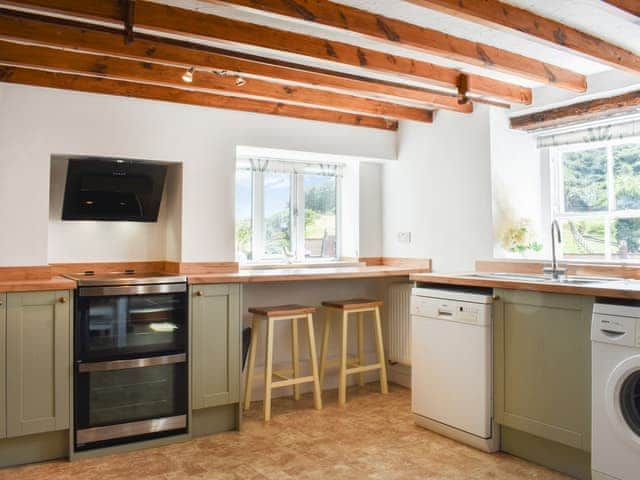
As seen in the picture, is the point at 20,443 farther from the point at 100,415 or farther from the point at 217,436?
the point at 217,436

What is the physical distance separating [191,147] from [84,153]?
0.69m

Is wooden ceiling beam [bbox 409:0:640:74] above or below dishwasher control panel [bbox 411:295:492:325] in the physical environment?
above

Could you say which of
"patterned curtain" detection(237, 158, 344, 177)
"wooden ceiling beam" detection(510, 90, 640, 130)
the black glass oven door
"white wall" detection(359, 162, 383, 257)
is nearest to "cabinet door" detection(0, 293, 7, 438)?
the black glass oven door

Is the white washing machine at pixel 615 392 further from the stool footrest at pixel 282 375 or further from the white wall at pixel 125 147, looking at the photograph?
the white wall at pixel 125 147

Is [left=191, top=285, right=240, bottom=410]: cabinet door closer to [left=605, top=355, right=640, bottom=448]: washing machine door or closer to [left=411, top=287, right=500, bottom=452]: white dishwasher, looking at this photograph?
[left=411, top=287, right=500, bottom=452]: white dishwasher

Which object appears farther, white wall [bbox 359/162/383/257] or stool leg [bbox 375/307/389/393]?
white wall [bbox 359/162/383/257]

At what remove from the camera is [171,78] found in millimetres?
3385

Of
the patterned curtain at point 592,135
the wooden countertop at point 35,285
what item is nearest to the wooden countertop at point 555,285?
the patterned curtain at point 592,135

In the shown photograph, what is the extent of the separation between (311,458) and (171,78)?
2.39 meters

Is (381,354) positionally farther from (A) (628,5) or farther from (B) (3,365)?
(A) (628,5)

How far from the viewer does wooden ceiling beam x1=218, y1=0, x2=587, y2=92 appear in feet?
7.84

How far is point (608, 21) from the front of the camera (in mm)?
2742

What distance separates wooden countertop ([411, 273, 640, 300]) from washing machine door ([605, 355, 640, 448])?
297 mm

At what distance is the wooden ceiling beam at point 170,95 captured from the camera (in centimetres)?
330
